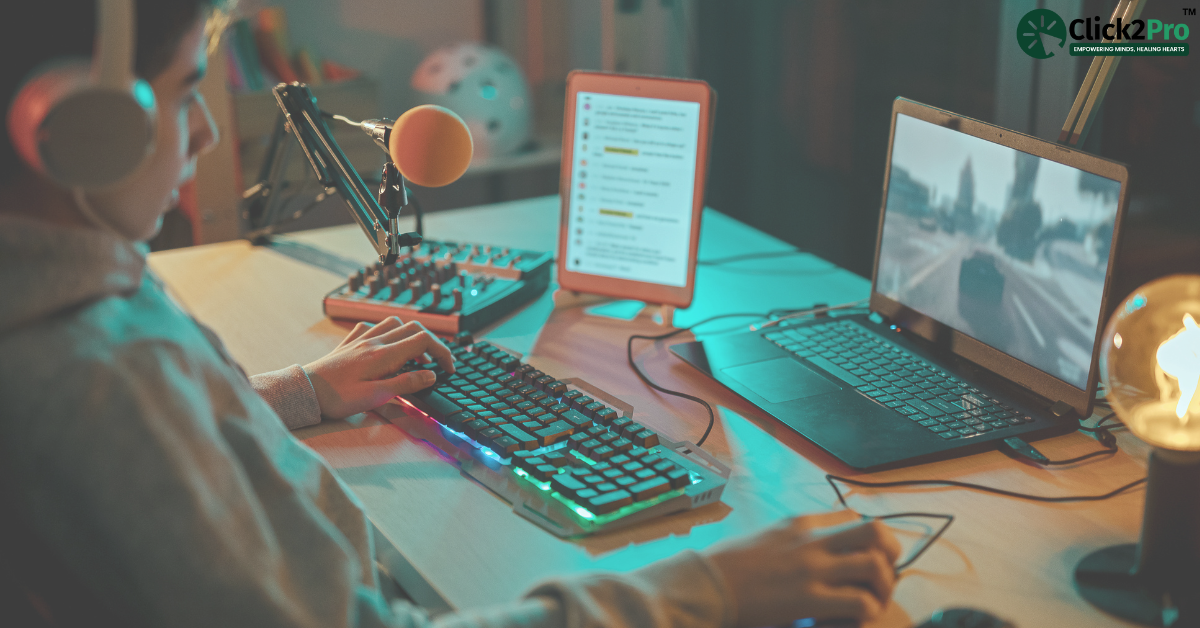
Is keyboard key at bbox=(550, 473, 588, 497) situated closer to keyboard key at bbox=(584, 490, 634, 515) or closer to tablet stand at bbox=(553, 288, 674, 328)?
keyboard key at bbox=(584, 490, 634, 515)

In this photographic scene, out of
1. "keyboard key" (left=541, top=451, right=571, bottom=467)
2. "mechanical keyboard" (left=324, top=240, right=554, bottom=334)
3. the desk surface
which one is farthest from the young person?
"mechanical keyboard" (left=324, top=240, right=554, bottom=334)

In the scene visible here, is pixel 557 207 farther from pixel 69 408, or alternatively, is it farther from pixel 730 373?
pixel 69 408

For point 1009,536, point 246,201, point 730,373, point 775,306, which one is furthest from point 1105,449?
point 246,201

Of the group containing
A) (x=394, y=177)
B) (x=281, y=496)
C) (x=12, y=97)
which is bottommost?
(x=281, y=496)

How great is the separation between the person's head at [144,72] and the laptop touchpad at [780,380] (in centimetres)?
62

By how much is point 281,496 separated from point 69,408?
133 millimetres

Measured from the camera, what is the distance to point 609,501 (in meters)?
0.79

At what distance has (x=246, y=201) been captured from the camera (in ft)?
5.26

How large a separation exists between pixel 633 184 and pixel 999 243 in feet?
1.67

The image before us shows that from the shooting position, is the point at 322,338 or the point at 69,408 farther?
the point at 322,338

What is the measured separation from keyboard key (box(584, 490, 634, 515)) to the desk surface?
23 millimetres

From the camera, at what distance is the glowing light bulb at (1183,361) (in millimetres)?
686

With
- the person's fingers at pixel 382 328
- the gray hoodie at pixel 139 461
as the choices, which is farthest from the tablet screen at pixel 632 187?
the gray hoodie at pixel 139 461

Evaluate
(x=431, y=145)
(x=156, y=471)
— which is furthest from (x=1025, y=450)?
(x=156, y=471)
